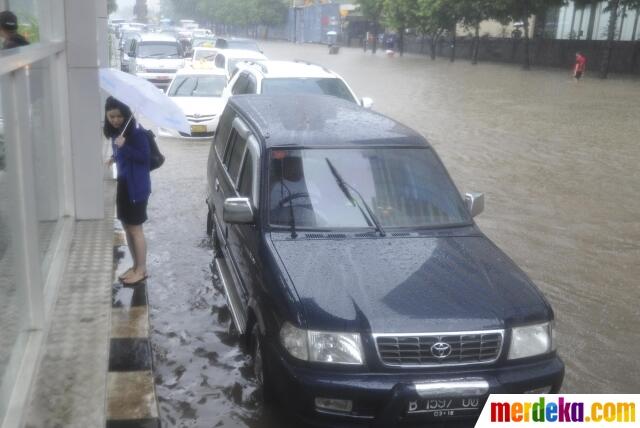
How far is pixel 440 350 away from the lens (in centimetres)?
386

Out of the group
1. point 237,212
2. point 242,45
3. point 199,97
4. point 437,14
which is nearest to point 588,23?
point 437,14

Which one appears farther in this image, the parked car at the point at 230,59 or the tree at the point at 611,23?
the tree at the point at 611,23

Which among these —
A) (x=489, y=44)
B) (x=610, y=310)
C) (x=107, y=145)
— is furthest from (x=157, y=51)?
(x=489, y=44)

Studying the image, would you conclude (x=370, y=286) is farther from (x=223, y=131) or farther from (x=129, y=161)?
(x=223, y=131)

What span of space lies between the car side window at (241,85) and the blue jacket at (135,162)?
6.86m

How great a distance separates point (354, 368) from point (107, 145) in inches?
336

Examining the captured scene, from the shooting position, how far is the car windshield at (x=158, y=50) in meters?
25.0

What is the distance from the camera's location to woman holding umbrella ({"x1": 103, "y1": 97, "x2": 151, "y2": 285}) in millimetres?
5594

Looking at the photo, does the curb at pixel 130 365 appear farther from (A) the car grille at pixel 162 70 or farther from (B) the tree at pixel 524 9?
(B) the tree at pixel 524 9

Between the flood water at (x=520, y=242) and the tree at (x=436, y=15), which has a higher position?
Result: the tree at (x=436, y=15)

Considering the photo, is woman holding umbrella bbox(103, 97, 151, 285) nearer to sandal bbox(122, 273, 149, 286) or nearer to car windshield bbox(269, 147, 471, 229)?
sandal bbox(122, 273, 149, 286)

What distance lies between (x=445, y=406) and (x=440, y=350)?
0.29 m

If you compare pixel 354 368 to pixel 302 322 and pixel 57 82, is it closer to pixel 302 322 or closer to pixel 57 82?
pixel 302 322

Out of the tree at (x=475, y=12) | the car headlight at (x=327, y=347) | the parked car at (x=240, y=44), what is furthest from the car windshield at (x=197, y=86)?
the tree at (x=475, y=12)
